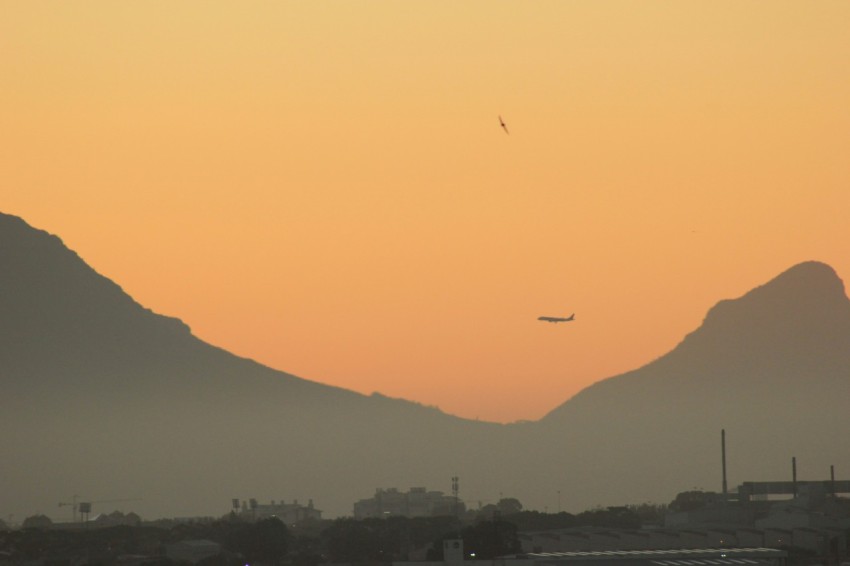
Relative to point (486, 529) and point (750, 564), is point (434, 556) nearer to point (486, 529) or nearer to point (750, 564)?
point (486, 529)

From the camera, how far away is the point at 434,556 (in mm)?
140750

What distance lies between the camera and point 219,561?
535ft

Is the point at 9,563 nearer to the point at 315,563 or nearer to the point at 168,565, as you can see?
the point at 315,563

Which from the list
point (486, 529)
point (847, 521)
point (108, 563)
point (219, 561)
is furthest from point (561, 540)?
point (847, 521)

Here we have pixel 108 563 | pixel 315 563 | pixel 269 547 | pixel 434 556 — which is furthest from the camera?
pixel 269 547

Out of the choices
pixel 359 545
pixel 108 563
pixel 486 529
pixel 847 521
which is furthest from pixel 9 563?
pixel 847 521

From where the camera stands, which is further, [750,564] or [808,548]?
[808,548]

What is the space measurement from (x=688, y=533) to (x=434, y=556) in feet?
84.8

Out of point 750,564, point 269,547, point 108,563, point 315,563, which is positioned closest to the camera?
point 750,564

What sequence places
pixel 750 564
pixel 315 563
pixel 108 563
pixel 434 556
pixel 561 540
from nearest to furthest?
pixel 750 564 → pixel 434 556 → pixel 561 540 → pixel 108 563 → pixel 315 563

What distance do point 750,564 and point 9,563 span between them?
308 feet

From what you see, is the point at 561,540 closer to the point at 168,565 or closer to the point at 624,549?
the point at 624,549

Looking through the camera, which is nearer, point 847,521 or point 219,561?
point 219,561

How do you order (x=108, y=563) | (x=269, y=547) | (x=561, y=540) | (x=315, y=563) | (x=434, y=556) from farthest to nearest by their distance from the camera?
(x=269, y=547) → (x=315, y=563) → (x=108, y=563) → (x=561, y=540) → (x=434, y=556)
